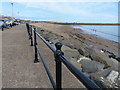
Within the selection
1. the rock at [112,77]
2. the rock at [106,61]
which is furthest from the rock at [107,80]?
the rock at [106,61]

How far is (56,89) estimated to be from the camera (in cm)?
244

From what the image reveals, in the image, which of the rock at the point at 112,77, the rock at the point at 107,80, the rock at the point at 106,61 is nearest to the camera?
the rock at the point at 107,80

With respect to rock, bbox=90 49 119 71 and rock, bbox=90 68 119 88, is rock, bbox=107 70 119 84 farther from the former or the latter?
rock, bbox=90 49 119 71

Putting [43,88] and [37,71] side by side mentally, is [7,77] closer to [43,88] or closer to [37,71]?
[37,71]

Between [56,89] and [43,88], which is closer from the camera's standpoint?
[56,89]

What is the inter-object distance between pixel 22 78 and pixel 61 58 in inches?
92.2

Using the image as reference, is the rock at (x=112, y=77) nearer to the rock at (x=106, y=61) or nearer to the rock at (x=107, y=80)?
the rock at (x=107, y=80)

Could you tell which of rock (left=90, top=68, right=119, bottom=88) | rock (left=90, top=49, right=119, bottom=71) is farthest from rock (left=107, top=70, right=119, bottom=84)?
rock (left=90, top=49, right=119, bottom=71)

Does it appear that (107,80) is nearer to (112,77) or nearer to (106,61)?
(112,77)

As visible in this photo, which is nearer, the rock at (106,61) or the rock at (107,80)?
the rock at (107,80)

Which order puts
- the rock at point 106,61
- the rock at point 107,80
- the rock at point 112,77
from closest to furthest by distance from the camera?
the rock at point 107,80, the rock at point 112,77, the rock at point 106,61

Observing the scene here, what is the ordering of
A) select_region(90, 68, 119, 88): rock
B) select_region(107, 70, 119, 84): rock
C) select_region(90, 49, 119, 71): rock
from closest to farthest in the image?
select_region(90, 68, 119, 88): rock, select_region(107, 70, 119, 84): rock, select_region(90, 49, 119, 71): rock

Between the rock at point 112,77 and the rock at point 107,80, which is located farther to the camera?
the rock at point 112,77

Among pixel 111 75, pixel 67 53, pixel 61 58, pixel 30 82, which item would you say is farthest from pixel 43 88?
pixel 67 53
